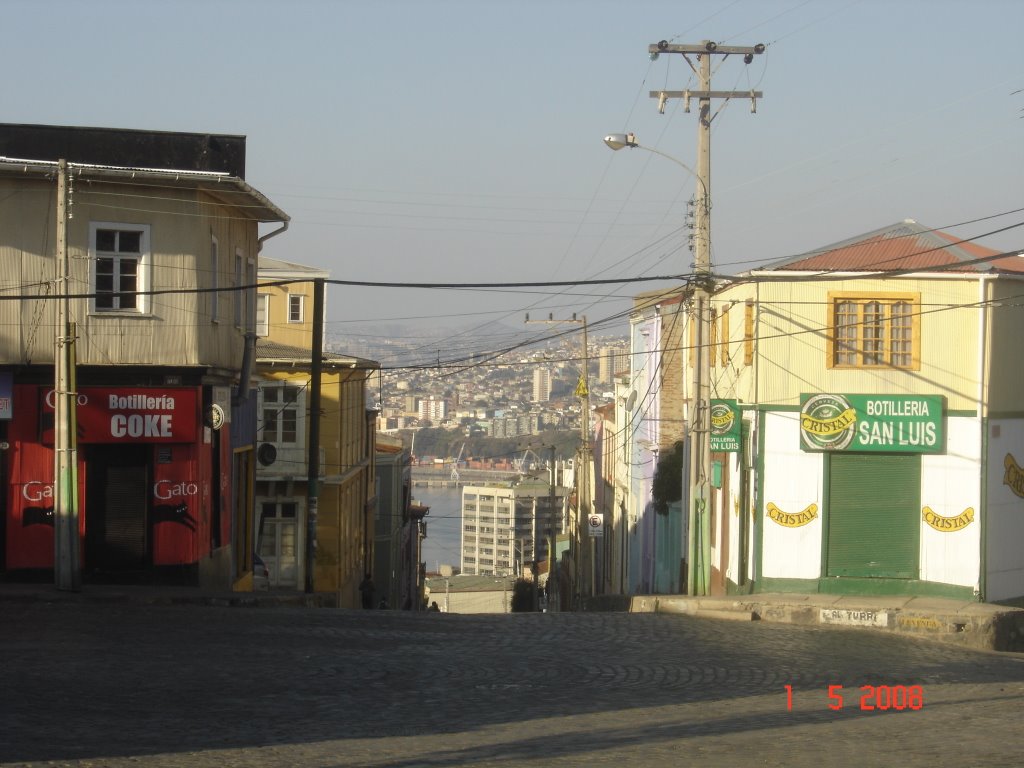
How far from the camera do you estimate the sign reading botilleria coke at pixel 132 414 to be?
21.6 m

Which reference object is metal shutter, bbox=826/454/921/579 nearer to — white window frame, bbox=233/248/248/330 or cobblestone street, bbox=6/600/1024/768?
cobblestone street, bbox=6/600/1024/768

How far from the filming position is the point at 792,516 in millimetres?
24266

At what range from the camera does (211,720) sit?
10492 millimetres

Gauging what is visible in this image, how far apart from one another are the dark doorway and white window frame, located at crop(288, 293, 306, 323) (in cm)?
2271

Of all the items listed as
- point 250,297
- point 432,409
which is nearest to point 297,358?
point 250,297

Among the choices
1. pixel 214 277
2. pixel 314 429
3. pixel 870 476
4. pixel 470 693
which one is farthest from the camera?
pixel 314 429

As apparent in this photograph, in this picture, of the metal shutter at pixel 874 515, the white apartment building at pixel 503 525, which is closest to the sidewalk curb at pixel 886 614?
the metal shutter at pixel 874 515

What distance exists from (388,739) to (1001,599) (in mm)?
17293

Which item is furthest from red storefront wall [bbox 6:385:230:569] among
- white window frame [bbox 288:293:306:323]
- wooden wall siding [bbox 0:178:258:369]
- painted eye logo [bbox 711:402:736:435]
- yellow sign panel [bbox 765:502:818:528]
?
white window frame [bbox 288:293:306:323]

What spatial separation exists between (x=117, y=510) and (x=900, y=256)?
1514cm

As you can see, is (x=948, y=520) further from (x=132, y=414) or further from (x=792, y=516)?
(x=132, y=414)

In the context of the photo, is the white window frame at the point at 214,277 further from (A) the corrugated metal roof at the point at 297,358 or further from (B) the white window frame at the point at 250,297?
(A) the corrugated metal roof at the point at 297,358

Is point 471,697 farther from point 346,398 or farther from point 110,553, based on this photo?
point 346,398

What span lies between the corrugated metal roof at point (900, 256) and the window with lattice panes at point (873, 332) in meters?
0.63
